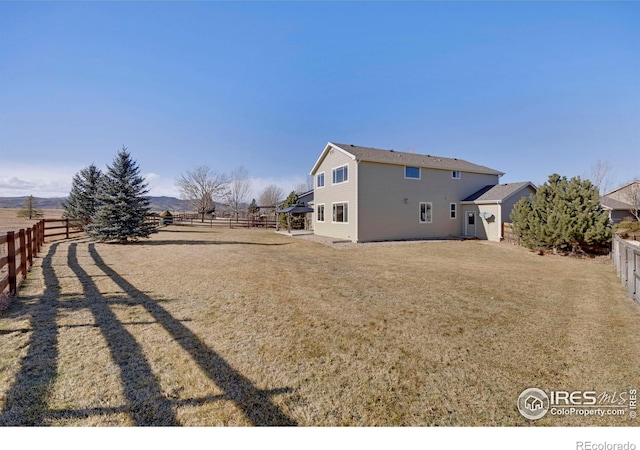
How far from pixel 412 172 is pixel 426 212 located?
9.67 feet

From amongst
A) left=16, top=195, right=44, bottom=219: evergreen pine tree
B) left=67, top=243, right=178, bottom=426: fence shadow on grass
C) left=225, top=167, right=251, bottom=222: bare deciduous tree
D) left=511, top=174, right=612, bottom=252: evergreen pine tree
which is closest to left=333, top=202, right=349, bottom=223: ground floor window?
left=511, top=174, right=612, bottom=252: evergreen pine tree

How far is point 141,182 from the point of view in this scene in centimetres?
1514

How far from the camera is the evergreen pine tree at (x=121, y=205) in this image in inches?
551

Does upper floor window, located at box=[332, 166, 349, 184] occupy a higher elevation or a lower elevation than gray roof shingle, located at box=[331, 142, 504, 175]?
lower

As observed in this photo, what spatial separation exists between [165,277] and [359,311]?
16.6ft

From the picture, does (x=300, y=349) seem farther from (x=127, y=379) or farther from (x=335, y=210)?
(x=335, y=210)

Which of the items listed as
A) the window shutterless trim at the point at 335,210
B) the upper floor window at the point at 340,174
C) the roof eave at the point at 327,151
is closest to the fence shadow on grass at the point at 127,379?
the window shutterless trim at the point at 335,210

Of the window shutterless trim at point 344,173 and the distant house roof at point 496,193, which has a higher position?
the window shutterless trim at point 344,173

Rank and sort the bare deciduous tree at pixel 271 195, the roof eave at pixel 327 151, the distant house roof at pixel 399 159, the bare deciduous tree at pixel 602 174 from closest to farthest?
the roof eave at pixel 327 151
the distant house roof at pixel 399 159
the bare deciduous tree at pixel 602 174
the bare deciduous tree at pixel 271 195

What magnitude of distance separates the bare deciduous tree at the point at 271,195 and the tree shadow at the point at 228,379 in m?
54.0

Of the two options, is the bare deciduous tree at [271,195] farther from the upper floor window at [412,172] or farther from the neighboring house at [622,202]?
the neighboring house at [622,202]

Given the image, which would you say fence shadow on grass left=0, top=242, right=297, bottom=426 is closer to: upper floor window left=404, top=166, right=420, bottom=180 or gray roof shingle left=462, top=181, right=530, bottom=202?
upper floor window left=404, top=166, right=420, bottom=180

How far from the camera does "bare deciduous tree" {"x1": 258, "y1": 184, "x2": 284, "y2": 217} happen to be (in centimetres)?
5750

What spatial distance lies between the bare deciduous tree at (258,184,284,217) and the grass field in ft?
168
